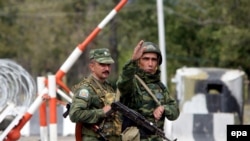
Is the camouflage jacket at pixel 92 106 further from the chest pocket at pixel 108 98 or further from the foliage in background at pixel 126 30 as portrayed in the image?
the foliage in background at pixel 126 30

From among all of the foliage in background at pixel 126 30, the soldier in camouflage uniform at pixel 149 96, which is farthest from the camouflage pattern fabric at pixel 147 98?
the foliage in background at pixel 126 30

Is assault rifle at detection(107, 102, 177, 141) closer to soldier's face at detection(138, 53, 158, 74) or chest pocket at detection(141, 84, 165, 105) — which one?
chest pocket at detection(141, 84, 165, 105)

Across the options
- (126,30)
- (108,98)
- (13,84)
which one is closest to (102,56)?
(108,98)

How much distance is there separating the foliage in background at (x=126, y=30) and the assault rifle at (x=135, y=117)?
2580 centimetres

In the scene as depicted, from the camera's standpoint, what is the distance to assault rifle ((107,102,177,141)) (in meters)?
9.21

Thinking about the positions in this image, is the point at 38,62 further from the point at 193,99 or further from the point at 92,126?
the point at 92,126

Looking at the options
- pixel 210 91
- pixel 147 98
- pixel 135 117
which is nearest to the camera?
pixel 135 117

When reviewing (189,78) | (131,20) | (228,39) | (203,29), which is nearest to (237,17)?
(228,39)

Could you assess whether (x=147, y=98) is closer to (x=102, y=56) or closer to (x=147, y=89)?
(x=147, y=89)

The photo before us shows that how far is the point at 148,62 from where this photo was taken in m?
9.38

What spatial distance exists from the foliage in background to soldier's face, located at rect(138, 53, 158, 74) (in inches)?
1012

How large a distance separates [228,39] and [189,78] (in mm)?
22998

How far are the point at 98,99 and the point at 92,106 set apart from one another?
0.08m

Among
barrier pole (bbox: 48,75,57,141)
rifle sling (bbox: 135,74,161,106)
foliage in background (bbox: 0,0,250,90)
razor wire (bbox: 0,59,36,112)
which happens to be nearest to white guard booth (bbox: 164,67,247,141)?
razor wire (bbox: 0,59,36,112)
